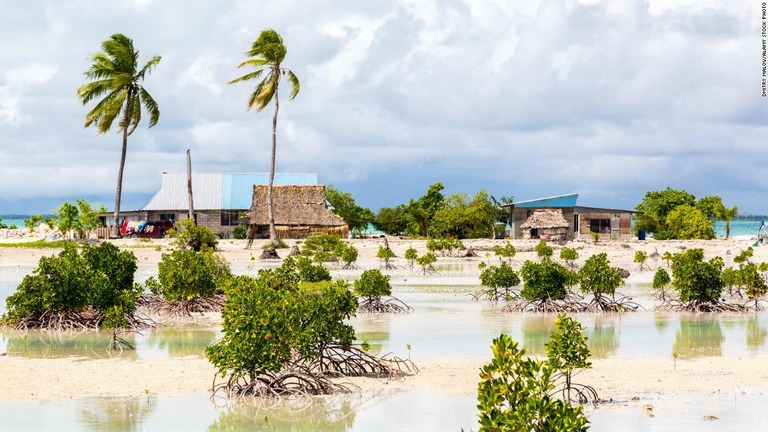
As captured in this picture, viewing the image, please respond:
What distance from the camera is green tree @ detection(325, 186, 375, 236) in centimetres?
7431

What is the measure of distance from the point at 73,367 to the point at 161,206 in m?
52.9

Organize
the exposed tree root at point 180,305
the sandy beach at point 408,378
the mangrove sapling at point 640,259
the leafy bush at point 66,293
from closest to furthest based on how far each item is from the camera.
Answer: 1. the sandy beach at point 408,378
2. the leafy bush at point 66,293
3. the exposed tree root at point 180,305
4. the mangrove sapling at point 640,259

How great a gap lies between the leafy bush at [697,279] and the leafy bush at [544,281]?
108 inches

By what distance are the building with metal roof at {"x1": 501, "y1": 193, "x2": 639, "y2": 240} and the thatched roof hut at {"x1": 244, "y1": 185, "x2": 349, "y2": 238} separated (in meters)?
10.9

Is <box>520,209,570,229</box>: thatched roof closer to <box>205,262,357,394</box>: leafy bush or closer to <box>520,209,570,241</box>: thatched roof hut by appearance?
<box>520,209,570,241</box>: thatched roof hut

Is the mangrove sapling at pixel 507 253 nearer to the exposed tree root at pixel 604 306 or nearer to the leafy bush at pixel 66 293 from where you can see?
the exposed tree root at pixel 604 306

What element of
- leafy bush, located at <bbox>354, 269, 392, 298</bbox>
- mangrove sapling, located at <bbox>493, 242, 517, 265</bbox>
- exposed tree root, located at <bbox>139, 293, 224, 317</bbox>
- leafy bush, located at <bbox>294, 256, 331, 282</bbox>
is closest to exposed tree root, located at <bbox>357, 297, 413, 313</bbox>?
leafy bush, located at <bbox>354, 269, 392, 298</bbox>

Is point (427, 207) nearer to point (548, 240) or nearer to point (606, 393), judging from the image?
point (548, 240)

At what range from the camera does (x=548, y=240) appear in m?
62.9

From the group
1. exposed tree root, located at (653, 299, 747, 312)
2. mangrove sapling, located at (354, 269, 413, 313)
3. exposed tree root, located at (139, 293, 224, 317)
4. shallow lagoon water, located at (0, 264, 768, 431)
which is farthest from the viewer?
exposed tree root, located at (653, 299, 747, 312)

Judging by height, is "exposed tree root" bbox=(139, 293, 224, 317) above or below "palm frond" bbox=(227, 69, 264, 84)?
below

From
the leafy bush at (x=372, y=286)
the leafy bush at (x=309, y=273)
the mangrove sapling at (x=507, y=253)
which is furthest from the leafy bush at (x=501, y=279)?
the mangrove sapling at (x=507, y=253)

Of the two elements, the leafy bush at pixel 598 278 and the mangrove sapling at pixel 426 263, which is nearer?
the leafy bush at pixel 598 278

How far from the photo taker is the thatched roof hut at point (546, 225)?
6353cm
